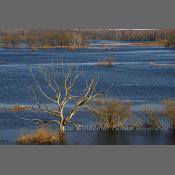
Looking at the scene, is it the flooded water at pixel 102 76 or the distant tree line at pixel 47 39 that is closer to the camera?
the flooded water at pixel 102 76

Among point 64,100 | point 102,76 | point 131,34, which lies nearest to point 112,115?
point 64,100

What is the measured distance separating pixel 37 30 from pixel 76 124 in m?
21.9

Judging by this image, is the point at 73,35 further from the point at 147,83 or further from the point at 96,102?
the point at 96,102

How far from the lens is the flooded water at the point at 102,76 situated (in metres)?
20.5

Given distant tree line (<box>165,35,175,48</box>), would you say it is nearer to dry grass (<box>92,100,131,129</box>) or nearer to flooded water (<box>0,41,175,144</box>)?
flooded water (<box>0,41,175,144</box>)

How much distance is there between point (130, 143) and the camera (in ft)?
59.2

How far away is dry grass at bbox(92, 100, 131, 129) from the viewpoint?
19328 mm

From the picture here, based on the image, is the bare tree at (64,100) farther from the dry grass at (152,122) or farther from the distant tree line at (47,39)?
the distant tree line at (47,39)

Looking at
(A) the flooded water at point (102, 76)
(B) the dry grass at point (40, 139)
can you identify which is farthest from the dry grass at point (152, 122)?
(B) the dry grass at point (40, 139)

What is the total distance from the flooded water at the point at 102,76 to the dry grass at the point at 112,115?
555mm

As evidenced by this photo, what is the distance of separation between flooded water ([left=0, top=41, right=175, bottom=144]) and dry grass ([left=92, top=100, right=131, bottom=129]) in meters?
0.56

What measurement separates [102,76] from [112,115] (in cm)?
1185

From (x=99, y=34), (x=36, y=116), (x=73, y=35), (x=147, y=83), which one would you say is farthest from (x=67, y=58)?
(x=36, y=116)

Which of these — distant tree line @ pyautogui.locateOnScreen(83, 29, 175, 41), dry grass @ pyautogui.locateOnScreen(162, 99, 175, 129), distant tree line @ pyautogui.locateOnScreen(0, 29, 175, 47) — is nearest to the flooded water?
dry grass @ pyautogui.locateOnScreen(162, 99, 175, 129)
